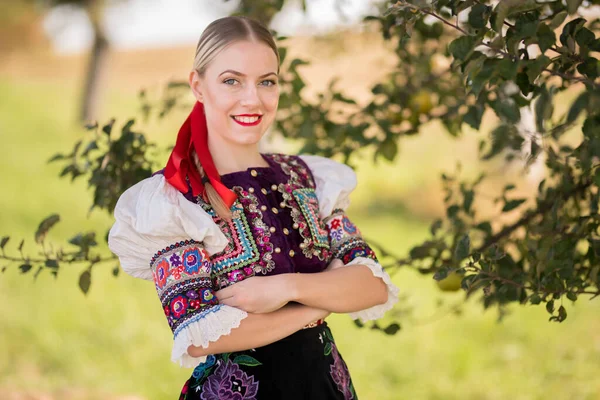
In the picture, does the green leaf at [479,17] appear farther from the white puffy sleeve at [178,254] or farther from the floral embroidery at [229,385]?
the floral embroidery at [229,385]

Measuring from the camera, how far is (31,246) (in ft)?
20.1

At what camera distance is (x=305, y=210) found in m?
1.71

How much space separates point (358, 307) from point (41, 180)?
718 cm

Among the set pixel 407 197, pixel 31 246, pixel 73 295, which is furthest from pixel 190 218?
pixel 407 197

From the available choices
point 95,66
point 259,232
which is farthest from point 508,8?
point 95,66

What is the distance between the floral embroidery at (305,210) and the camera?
1681 millimetres

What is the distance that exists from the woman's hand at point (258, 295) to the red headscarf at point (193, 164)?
18cm

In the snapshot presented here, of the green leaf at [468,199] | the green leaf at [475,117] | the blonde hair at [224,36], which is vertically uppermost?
the blonde hair at [224,36]

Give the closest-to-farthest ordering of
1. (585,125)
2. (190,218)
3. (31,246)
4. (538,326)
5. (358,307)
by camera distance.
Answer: (190,218) → (358,307) → (585,125) → (538,326) → (31,246)

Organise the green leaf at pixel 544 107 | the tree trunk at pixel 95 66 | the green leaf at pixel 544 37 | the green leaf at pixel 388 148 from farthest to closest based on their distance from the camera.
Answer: the tree trunk at pixel 95 66 → the green leaf at pixel 388 148 → the green leaf at pixel 544 107 → the green leaf at pixel 544 37

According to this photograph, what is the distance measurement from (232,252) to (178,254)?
126mm

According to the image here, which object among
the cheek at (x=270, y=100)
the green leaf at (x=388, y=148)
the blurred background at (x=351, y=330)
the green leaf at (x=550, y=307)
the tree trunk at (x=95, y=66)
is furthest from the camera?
the tree trunk at (x=95, y=66)

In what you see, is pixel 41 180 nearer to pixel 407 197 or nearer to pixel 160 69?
pixel 407 197

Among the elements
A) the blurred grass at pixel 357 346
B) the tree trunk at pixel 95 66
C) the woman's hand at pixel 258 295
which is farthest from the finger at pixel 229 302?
the tree trunk at pixel 95 66
